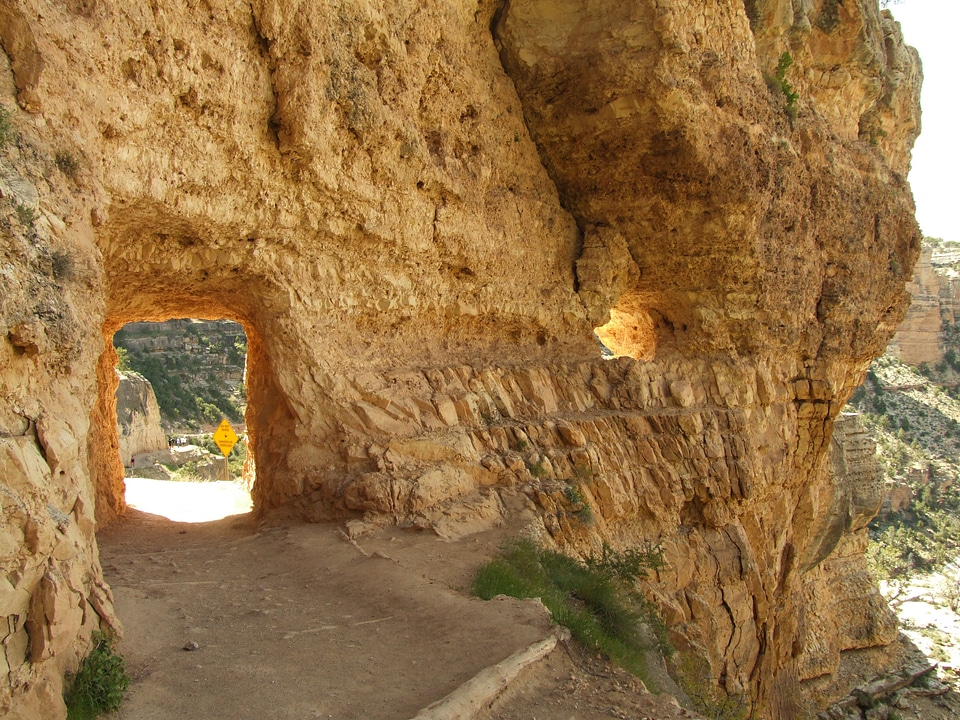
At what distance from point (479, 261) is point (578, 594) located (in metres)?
4.21

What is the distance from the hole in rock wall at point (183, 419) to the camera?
38.0 feet

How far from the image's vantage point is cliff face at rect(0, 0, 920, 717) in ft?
15.0

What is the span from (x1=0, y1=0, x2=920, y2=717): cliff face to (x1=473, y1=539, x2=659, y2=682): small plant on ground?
0.78 m

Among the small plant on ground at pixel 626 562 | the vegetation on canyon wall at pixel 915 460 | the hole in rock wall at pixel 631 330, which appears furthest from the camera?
the vegetation on canyon wall at pixel 915 460

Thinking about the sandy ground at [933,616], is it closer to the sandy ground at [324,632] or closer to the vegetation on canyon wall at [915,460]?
the vegetation on canyon wall at [915,460]

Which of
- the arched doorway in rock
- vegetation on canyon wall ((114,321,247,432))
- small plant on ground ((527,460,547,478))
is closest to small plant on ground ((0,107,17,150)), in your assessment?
the arched doorway in rock

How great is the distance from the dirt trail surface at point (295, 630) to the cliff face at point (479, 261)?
0.60 metres

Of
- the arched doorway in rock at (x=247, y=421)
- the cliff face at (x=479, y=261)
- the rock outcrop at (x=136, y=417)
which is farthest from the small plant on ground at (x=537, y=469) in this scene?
the rock outcrop at (x=136, y=417)

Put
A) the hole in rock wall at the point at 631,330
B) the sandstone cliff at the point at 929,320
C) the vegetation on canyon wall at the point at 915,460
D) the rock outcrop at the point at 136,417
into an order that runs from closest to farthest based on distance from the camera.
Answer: the hole in rock wall at the point at 631,330
the rock outcrop at the point at 136,417
the vegetation on canyon wall at the point at 915,460
the sandstone cliff at the point at 929,320

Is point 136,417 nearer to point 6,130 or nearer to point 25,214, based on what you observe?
point 6,130

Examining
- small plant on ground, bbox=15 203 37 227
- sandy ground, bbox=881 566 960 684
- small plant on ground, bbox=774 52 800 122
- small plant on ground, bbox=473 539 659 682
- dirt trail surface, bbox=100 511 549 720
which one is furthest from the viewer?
sandy ground, bbox=881 566 960 684

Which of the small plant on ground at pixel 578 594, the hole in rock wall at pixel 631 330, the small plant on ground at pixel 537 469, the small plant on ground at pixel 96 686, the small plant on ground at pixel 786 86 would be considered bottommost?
the small plant on ground at pixel 578 594

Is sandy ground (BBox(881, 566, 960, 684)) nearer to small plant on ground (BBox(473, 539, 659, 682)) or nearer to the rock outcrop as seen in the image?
small plant on ground (BBox(473, 539, 659, 682))

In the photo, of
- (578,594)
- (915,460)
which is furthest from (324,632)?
(915,460)
